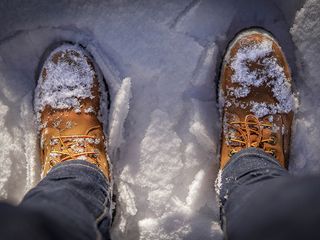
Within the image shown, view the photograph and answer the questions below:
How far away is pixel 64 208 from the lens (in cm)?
64

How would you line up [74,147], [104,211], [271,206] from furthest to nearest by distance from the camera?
[74,147] → [104,211] → [271,206]

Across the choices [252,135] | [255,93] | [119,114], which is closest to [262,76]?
[255,93]

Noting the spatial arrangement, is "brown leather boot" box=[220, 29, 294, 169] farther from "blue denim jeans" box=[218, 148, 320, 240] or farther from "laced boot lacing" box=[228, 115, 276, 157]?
"blue denim jeans" box=[218, 148, 320, 240]

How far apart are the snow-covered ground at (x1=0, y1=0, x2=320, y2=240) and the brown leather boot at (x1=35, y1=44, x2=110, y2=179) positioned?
1.6 inches

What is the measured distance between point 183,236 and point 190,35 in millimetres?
558

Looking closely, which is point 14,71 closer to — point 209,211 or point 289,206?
point 209,211

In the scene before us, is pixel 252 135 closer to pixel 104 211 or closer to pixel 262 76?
pixel 262 76

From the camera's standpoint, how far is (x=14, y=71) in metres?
1.06

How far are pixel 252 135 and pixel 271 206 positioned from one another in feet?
1.58

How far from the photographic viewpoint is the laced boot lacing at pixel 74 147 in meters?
1.00

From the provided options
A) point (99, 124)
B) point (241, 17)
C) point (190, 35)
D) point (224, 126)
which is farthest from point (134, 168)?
point (241, 17)

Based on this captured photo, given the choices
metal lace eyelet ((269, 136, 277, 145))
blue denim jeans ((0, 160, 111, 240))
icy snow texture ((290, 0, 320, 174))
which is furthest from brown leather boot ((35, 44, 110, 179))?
icy snow texture ((290, 0, 320, 174))

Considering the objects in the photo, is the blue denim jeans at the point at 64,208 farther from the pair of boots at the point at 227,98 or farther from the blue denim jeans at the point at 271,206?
the blue denim jeans at the point at 271,206

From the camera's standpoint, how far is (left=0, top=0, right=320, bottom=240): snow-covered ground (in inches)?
40.8
